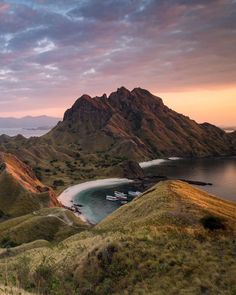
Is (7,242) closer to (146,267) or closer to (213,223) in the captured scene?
(213,223)

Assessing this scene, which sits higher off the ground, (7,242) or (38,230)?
(38,230)

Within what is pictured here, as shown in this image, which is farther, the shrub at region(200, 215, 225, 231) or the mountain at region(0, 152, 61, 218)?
the mountain at region(0, 152, 61, 218)

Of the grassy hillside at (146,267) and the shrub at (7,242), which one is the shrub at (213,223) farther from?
the shrub at (7,242)

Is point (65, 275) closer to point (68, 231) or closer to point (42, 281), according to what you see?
point (42, 281)

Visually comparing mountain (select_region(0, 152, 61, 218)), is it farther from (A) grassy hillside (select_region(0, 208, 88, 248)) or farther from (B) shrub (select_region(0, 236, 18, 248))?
(B) shrub (select_region(0, 236, 18, 248))

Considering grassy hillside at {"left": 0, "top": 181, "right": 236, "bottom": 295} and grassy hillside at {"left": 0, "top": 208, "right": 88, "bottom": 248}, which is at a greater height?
grassy hillside at {"left": 0, "top": 181, "right": 236, "bottom": 295}

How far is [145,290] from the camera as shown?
93.5ft

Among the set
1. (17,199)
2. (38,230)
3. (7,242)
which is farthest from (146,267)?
(17,199)

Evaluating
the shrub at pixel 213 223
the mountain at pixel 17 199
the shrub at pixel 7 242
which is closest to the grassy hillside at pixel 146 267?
the shrub at pixel 213 223

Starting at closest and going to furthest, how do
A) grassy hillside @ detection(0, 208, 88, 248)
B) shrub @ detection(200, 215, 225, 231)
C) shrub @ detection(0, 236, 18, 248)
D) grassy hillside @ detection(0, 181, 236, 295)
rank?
1. grassy hillside @ detection(0, 181, 236, 295)
2. shrub @ detection(200, 215, 225, 231)
3. shrub @ detection(0, 236, 18, 248)
4. grassy hillside @ detection(0, 208, 88, 248)

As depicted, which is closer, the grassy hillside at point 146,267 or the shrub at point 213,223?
the grassy hillside at point 146,267

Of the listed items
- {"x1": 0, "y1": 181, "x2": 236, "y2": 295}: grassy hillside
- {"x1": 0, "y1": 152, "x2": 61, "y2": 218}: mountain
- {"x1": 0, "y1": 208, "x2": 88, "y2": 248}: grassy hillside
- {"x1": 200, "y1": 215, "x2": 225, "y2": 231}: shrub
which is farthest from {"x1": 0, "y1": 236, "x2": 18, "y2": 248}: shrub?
{"x1": 200, "y1": 215, "x2": 225, "y2": 231}: shrub

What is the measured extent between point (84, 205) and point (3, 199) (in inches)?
2038

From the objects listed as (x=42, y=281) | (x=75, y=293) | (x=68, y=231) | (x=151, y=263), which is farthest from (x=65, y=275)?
(x=68, y=231)
